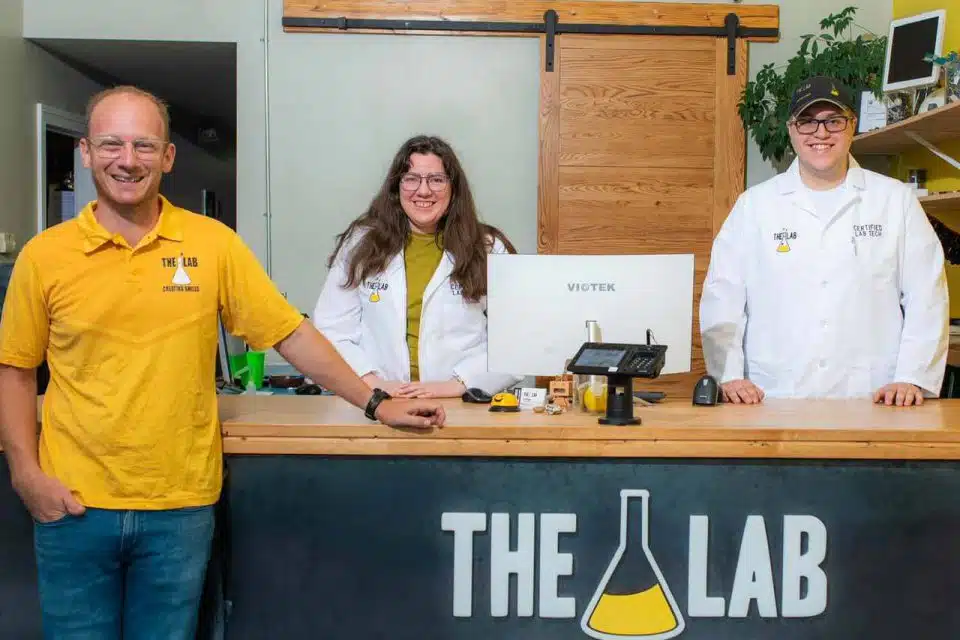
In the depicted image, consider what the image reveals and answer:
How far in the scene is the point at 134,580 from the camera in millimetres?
1640

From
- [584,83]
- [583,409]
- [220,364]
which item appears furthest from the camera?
[584,83]

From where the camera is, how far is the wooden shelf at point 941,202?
363 centimetres

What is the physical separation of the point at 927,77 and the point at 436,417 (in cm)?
288

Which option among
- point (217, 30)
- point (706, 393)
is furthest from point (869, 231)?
point (217, 30)

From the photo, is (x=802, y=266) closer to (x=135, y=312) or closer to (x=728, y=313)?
(x=728, y=313)

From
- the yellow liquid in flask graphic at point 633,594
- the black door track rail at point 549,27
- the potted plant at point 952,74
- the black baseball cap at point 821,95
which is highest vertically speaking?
the black door track rail at point 549,27

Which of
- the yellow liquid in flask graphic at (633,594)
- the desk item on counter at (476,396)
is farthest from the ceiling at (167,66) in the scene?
the yellow liquid in flask graphic at (633,594)

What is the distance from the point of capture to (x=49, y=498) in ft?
5.13

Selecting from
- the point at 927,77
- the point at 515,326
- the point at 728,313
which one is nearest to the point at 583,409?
the point at 515,326

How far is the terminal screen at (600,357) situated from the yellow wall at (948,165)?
2754mm

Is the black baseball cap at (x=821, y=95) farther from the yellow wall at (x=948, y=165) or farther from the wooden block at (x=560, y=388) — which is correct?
the yellow wall at (x=948, y=165)

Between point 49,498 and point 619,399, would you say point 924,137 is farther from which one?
point 49,498

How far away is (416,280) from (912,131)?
2434 mm

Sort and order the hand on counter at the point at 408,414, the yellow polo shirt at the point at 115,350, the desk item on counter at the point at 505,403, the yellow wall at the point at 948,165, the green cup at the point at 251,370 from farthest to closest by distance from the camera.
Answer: the yellow wall at the point at 948,165, the green cup at the point at 251,370, the desk item on counter at the point at 505,403, the hand on counter at the point at 408,414, the yellow polo shirt at the point at 115,350
